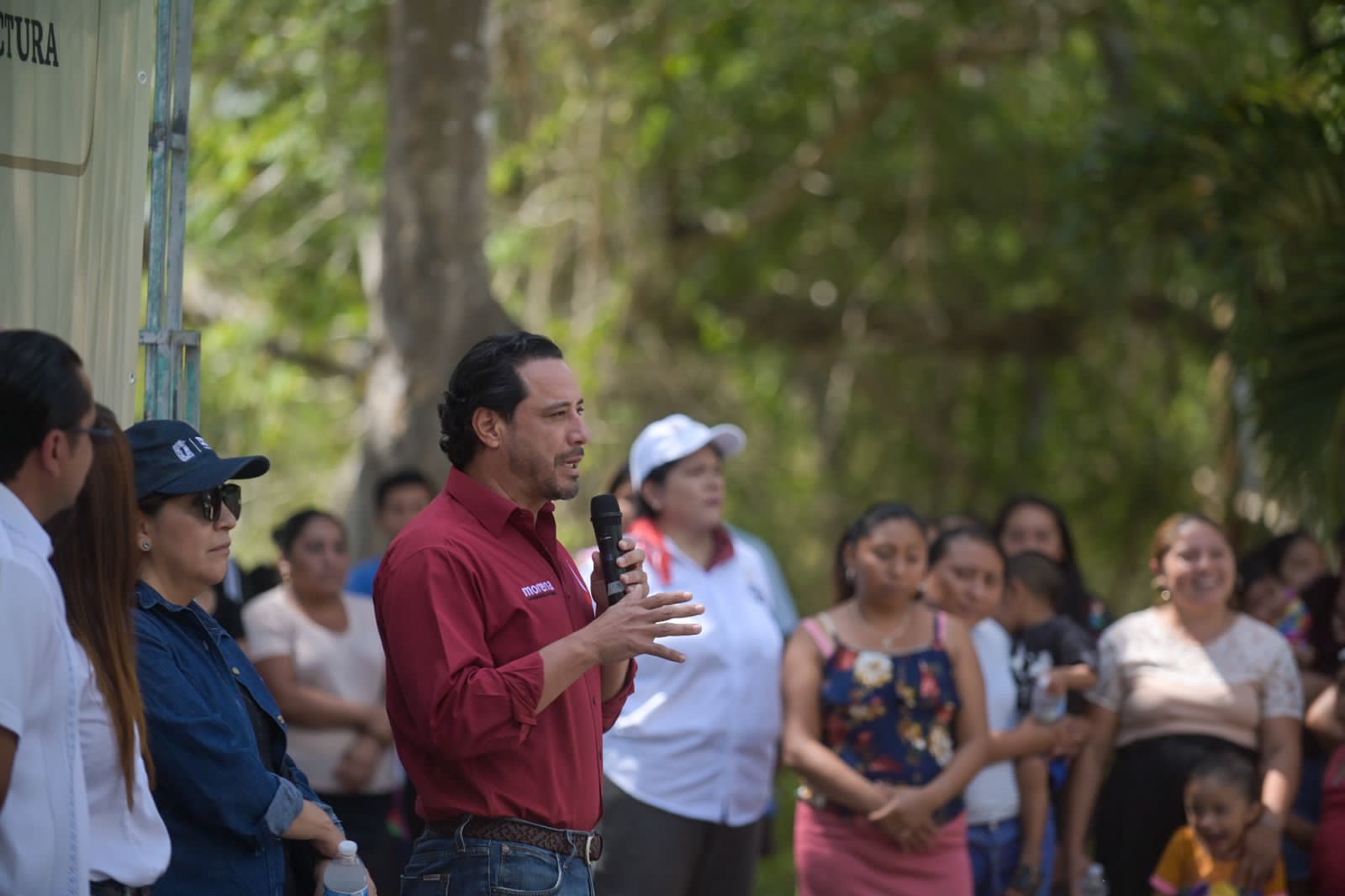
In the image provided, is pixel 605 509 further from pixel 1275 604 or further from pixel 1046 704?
pixel 1275 604

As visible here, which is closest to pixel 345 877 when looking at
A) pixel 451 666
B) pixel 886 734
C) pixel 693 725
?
pixel 451 666

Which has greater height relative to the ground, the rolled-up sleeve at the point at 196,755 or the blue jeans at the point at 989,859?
the rolled-up sleeve at the point at 196,755

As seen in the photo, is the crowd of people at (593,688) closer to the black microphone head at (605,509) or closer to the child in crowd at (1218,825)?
the child in crowd at (1218,825)

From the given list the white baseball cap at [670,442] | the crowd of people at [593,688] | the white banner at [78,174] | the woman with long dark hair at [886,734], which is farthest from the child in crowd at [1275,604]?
the white banner at [78,174]

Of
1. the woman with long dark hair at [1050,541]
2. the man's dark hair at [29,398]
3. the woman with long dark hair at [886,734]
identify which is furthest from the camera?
the woman with long dark hair at [1050,541]

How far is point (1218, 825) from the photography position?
5.13 m

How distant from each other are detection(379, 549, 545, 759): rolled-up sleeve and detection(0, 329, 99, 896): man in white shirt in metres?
0.71

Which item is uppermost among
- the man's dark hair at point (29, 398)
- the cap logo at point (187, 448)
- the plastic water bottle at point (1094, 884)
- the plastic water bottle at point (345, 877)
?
the man's dark hair at point (29, 398)

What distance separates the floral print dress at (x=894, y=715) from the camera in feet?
16.0

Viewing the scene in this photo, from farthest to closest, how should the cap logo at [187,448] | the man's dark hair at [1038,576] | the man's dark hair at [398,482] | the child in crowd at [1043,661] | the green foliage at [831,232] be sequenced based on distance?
the green foliage at [831,232]
the man's dark hair at [398,482]
the man's dark hair at [1038,576]
the child in crowd at [1043,661]
the cap logo at [187,448]

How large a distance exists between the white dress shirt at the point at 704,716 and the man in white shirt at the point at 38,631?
2.50 meters

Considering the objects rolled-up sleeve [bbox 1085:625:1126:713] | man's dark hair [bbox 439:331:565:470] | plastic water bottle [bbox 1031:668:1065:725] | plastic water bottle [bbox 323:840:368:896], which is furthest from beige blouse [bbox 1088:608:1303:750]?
plastic water bottle [bbox 323:840:368:896]

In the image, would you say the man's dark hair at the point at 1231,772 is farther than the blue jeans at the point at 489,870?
Yes

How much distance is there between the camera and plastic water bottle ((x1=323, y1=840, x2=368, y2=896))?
126 inches
